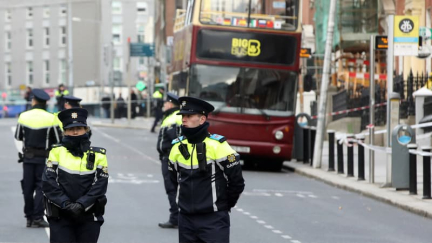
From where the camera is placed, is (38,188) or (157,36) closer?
(38,188)

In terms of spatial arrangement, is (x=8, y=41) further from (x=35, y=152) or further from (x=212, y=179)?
(x=212, y=179)

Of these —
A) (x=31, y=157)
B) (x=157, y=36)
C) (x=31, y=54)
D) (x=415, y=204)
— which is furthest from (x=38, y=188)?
(x=31, y=54)

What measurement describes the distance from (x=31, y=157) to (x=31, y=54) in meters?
83.1

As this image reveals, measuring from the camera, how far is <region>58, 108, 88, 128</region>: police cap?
8.41m

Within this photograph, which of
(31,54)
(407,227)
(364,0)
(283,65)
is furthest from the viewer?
(31,54)

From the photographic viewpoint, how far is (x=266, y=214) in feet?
53.2

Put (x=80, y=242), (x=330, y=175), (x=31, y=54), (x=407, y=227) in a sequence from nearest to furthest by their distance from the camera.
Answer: (x=80, y=242) < (x=407, y=227) < (x=330, y=175) < (x=31, y=54)

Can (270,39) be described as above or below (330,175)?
above

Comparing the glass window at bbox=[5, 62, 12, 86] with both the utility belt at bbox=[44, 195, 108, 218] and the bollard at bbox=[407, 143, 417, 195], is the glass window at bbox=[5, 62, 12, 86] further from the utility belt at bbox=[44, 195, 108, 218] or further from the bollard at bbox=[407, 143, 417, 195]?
the utility belt at bbox=[44, 195, 108, 218]

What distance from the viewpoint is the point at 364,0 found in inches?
1620

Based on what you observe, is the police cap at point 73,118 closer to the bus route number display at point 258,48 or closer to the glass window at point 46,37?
the bus route number display at point 258,48

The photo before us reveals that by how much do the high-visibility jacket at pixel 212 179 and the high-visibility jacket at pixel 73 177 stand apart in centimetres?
71

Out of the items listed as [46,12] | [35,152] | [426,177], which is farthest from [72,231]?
[46,12]

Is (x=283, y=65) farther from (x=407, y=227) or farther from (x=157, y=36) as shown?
(x=157, y=36)
